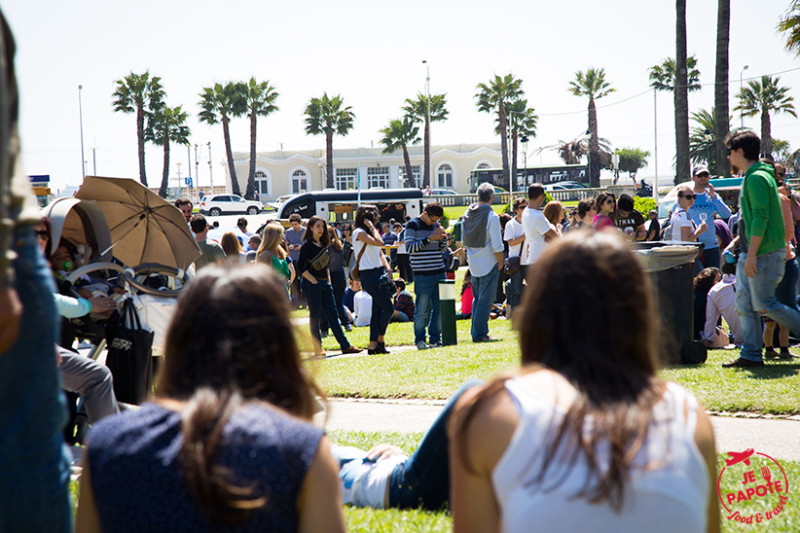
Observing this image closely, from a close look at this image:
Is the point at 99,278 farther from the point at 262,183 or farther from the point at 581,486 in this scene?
the point at 262,183

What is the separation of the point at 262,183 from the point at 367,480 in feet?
266

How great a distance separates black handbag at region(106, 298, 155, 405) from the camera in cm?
505

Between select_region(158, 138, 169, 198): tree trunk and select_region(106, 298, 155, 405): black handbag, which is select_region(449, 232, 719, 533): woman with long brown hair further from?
select_region(158, 138, 169, 198): tree trunk

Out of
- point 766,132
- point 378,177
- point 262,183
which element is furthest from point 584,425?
point 262,183

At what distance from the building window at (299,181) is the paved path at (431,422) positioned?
76.8 m

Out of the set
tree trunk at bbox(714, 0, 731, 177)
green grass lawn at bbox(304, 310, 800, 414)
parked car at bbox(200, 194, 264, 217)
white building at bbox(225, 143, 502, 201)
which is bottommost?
green grass lawn at bbox(304, 310, 800, 414)

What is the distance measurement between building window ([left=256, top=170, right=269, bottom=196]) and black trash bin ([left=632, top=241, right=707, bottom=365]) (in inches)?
3030

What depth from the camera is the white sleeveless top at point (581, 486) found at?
1583mm

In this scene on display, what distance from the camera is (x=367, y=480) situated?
143 inches

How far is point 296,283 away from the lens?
1274 cm

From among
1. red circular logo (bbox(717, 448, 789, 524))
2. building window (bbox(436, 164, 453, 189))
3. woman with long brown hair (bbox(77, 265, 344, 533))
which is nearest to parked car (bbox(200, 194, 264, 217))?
building window (bbox(436, 164, 453, 189))

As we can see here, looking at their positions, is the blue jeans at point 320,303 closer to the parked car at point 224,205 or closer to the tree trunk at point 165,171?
the parked car at point 224,205

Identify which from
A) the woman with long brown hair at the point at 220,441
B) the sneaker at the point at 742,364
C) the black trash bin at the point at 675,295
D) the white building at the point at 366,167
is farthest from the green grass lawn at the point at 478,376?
the white building at the point at 366,167

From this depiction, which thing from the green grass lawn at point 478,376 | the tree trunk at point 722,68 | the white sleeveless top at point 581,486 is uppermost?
the tree trunk at point 722,68
